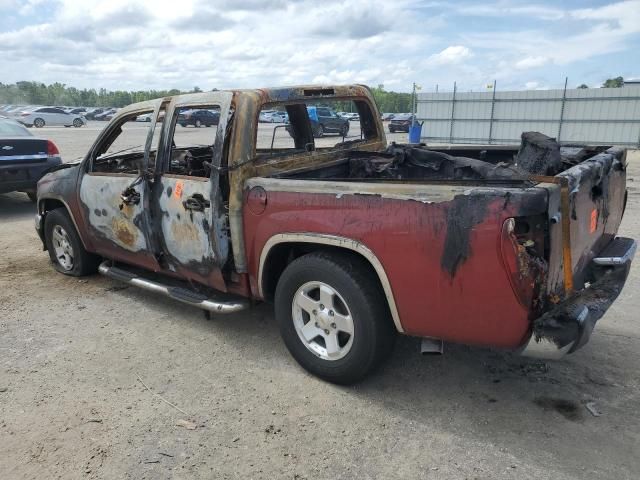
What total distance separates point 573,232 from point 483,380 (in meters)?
1.15

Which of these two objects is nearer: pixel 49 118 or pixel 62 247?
pixel 62 247

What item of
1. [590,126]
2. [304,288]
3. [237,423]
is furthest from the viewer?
[590,126]

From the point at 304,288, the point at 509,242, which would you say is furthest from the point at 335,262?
the point at 509,242

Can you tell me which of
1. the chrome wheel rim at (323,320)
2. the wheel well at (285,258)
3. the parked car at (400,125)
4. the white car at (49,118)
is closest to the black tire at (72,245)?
the wheel well at (285,258)

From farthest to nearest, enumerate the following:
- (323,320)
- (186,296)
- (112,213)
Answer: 1. (112,213)
2. (186,296)
3. (323,320)

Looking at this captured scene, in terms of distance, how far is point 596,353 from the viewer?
3.75 metres

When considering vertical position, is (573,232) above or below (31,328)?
above

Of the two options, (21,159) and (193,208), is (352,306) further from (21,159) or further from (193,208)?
(21,159)

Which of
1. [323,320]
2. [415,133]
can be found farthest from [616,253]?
[415,133]

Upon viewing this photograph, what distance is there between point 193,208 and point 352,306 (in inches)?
57.2

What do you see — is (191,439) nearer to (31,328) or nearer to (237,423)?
(237,423)

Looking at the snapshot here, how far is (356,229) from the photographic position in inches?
118

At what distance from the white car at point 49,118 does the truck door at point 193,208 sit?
41.7m

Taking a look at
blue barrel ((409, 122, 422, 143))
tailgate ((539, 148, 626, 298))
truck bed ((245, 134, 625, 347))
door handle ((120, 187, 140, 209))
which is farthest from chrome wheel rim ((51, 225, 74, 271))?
blue barrel ((409, 122, 422, 143))
